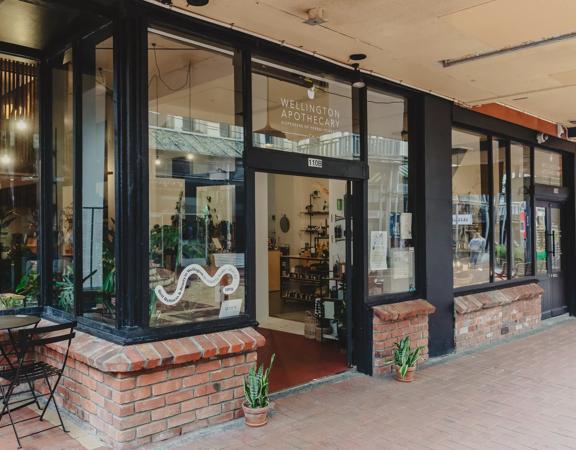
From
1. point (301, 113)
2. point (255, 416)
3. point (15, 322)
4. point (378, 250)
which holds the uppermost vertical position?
point (301, 113)

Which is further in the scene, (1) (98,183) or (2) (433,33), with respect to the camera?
(2) (433,33)

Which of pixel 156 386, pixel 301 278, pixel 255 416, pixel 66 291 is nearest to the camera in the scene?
pixel 156 386

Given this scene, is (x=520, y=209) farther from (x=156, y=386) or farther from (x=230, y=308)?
(x=156, y=386)

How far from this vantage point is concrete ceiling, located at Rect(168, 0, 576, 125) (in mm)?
3732

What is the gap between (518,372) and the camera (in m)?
5.43

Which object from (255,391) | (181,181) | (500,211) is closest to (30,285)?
(181,181)

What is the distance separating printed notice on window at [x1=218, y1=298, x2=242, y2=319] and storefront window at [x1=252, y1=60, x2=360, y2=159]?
1.32 meters

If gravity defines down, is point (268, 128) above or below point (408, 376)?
above

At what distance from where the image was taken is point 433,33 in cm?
424

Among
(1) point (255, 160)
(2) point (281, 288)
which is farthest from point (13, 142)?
(2) point (281, 288)

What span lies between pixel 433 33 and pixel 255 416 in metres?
3.34

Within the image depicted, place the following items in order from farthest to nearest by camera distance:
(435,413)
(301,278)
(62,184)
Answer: (301,278) → (62,184) → (435,413)

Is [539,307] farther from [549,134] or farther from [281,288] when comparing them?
[281,288]

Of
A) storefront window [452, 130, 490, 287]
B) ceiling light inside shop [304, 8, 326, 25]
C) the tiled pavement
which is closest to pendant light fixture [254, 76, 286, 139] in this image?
ceiling light inside shop [304, 8, 326, 25]
